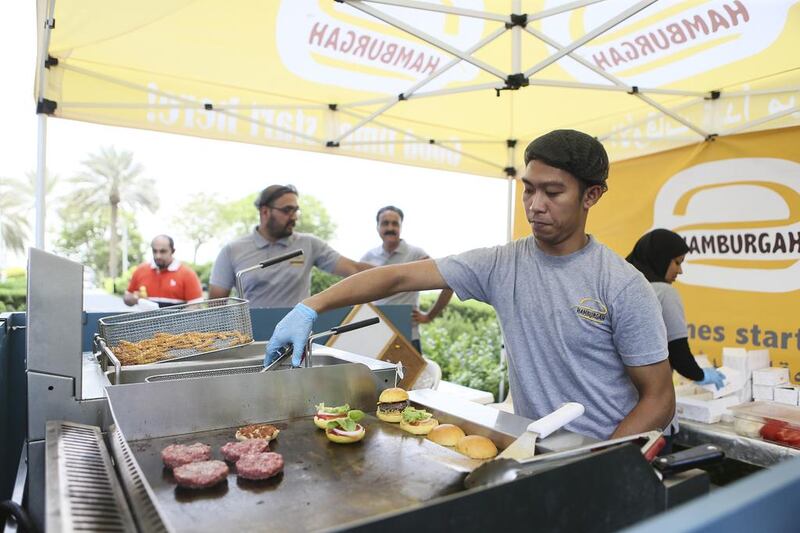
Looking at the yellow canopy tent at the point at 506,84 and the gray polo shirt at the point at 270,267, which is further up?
the yellow canopy tent at the point at 506,84

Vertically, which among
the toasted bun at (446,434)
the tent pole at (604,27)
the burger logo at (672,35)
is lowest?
the toasted bun at (446,434)

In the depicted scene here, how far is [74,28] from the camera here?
11.7ft

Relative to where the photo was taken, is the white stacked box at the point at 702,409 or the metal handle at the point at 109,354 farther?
the white stacked box at the point at 702,409

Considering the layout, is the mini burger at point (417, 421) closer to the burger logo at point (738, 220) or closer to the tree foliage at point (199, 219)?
the burger logo at point (738, 220)

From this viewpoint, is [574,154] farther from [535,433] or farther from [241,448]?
[241,448]

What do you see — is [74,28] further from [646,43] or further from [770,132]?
[770,132]

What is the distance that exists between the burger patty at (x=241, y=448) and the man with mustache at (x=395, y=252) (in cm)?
395

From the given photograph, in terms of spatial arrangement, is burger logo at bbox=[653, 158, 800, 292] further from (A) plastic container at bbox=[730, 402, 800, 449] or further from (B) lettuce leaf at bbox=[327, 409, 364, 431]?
(B) lettuce leaf at bbox=[327, 409, 364, 431]

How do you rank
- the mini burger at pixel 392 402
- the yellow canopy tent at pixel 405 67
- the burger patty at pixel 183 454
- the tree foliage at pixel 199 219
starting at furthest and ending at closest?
the tree foliage at pixel 199 219, the yellow canopy tent at pixel 405 67, the mini burger at pixel 392 402, the burger patty at pixel 183 454

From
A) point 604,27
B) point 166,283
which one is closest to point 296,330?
point 604,27

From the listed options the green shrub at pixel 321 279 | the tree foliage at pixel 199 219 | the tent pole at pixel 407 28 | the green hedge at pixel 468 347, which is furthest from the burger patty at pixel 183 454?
the tree foliage at pixel 199 219

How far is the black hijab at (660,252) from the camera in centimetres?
338

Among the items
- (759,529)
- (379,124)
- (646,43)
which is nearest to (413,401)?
(759,529)

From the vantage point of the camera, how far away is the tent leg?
4.21 metres
